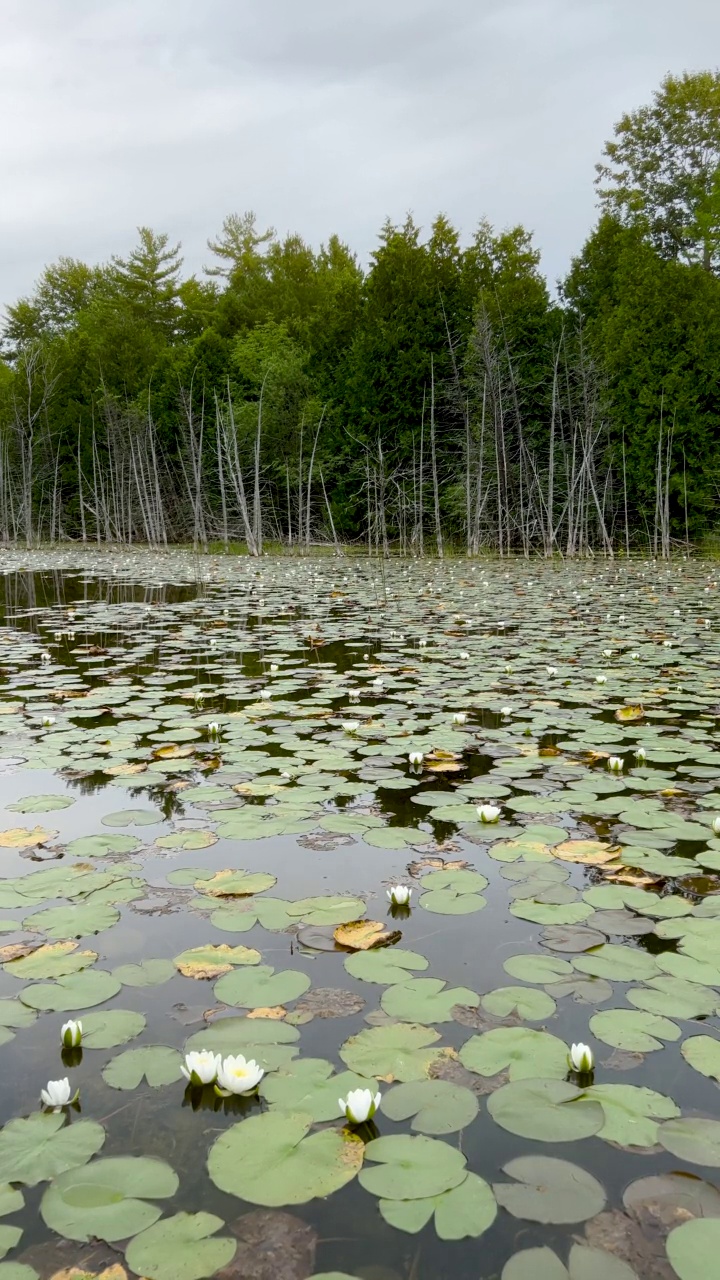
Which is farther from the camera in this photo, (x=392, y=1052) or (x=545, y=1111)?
(x=392, y=1052)

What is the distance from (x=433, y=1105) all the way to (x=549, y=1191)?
0.82ft

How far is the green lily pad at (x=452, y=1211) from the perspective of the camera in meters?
1.16

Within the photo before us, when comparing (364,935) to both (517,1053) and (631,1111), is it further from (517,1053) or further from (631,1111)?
(631,1111)

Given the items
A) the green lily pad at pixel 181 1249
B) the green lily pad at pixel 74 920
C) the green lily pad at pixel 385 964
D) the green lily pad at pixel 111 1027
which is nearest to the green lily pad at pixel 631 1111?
the green lily pad at pixel 385 964

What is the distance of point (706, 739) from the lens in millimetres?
3773

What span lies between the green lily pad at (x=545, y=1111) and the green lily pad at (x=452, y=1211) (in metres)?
0.16

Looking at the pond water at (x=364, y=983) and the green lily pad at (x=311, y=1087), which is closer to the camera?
the pond water at (x=364, y=983)

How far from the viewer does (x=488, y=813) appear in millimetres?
2766

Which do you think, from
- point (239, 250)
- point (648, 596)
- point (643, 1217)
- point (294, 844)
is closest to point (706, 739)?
point (294, 844)

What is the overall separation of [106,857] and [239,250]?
131 ft

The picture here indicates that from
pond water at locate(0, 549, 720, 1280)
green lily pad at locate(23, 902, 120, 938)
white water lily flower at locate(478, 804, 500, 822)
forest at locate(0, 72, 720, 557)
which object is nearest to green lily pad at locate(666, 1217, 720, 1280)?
pond water at locate(0, 549, 720, 1280)

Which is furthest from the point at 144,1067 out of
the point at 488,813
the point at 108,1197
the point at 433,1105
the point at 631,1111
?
the point at 488,813

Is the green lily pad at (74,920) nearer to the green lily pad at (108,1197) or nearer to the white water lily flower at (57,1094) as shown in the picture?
the white water lily flower at (57,1094)

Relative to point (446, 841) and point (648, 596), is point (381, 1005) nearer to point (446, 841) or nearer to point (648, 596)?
point (446, 841)
